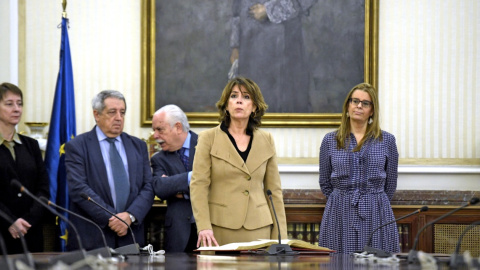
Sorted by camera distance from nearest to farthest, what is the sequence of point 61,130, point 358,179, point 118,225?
point 118,225, point 358,179, point 61,130

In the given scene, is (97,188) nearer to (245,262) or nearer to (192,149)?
(192,149)

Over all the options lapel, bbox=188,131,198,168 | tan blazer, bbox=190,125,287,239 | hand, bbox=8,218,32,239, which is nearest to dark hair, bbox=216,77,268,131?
tan blazer, bbox=190,125,287,239

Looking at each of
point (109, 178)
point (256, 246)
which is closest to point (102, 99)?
point (109, 178)

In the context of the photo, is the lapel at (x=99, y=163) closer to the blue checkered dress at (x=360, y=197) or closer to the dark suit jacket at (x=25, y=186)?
the dark suit jacket at (x=25, y=186)

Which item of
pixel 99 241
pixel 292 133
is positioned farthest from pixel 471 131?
pixel 99 241

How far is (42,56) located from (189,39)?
138 centimetres

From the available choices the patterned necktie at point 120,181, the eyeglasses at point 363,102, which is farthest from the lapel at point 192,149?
the eyeglasses at point 363,102

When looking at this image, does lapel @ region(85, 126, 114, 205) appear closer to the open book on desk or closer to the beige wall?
the open book on desk

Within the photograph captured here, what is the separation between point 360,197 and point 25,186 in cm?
233

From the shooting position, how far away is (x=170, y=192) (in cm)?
535

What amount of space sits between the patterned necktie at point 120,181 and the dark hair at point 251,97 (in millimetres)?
1021

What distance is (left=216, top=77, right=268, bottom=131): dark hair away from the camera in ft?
15.4

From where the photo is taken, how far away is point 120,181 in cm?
542

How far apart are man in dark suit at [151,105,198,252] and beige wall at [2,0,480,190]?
1652 mm
